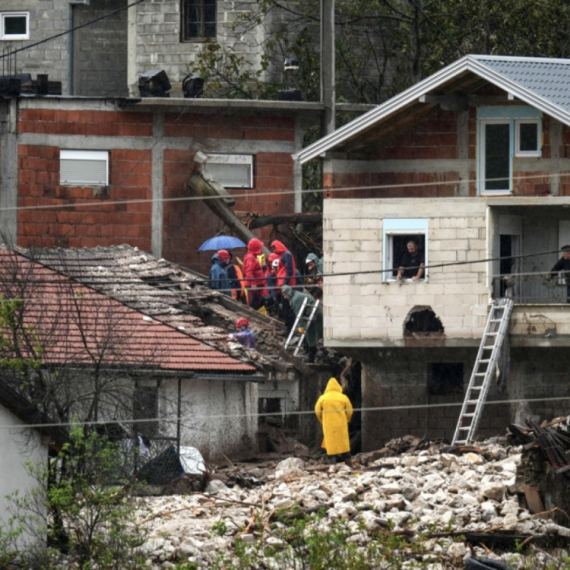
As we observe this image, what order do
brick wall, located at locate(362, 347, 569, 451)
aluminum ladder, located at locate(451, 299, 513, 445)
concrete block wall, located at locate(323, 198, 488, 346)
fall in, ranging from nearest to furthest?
aluminum ladder, located at locate(451, 299, 513, 445)
concrete block wall, located at locate(323, 198, 488, 346)
brick wall, located at locate(362, 347, 569, 451)

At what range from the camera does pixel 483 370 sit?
1483 inches

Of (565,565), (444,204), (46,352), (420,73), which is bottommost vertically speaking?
(565,565)

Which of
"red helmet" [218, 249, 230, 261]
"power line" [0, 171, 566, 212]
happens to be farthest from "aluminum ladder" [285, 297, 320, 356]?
"power line" [0, 171, 566, 212]

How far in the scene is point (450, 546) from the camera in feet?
94.9

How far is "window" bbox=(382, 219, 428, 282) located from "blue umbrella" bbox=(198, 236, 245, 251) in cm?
494

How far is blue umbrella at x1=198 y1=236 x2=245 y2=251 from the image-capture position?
42.2 metres

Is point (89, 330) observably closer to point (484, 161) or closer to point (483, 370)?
point (483, 370)

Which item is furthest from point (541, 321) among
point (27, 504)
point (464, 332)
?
point (27, 504)

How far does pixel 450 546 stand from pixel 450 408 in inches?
390

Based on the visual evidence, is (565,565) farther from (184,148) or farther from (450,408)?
(184,148)

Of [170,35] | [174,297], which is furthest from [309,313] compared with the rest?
[170,35]

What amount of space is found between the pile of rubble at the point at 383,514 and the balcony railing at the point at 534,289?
458 centimetres

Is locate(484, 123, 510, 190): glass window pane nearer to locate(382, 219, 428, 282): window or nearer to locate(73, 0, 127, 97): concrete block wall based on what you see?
locate(382, 219, 428, 282): window

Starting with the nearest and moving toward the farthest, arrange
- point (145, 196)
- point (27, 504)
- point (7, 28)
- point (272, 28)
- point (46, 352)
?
point (27, 504) < point (46, 352) < point (145, 196) < point (272, 28) < point (7, 28)
